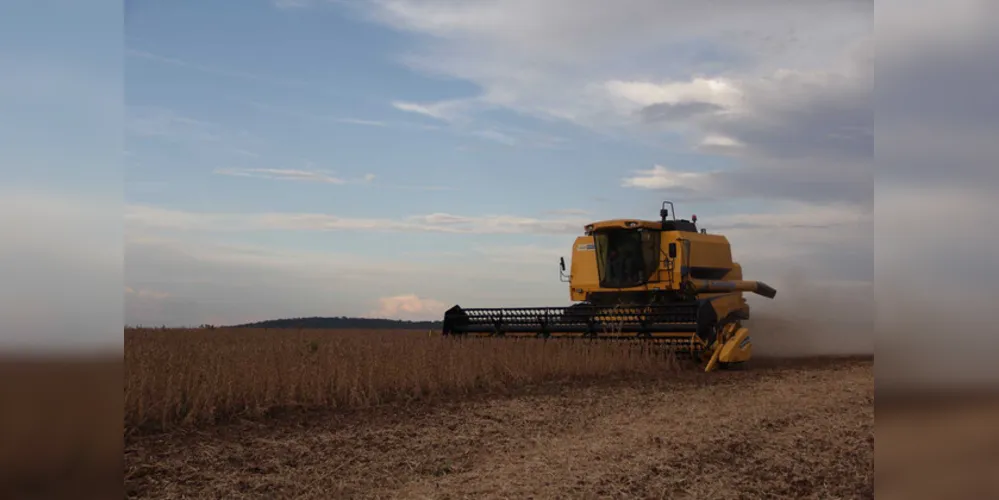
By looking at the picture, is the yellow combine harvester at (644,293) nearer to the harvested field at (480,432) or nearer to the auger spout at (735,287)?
the auger spout at (735,287)

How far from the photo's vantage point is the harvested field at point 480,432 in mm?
6000

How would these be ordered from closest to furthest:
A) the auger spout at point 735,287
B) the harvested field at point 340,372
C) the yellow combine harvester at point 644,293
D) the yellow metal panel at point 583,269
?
the harvested field at point 340,372 → the yellow combine harvester at point 644,293 → the auger spout at point 735,287 → the yellow metal panel at point 583,269

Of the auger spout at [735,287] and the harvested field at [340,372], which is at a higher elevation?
the auger spout at [735,287]

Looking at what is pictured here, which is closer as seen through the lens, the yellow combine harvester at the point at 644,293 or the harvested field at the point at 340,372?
the harvested field at the point at 340,372

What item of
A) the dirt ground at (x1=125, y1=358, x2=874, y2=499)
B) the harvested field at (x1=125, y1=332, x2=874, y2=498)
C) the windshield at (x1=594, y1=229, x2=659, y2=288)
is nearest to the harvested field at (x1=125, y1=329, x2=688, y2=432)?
the harvested field at (x1=125, y1=332, x2=874, y2=498)

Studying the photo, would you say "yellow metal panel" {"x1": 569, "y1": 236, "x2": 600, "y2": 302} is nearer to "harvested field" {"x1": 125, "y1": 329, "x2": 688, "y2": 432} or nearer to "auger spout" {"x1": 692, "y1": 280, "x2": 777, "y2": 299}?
"auger spout" {"x1": 692, "y1": 280, "x2": 777, "y2": 299}

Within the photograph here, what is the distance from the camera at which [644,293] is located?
16.0 m

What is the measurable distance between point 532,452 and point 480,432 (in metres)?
0.94

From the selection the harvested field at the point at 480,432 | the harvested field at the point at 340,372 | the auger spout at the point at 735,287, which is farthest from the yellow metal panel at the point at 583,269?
the harvested field at the point at 480,432

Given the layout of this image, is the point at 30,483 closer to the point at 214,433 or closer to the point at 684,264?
the point at 214,433

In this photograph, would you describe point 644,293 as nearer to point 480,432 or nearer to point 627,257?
point 627,257

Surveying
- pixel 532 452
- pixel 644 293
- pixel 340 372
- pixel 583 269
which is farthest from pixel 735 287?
pixel 532 452

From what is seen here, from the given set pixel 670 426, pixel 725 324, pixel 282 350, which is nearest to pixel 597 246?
pixel 725 324

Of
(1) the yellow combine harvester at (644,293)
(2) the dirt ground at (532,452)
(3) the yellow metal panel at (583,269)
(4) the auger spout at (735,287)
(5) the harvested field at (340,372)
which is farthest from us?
(3) the yellow metal panel at (583,269)
